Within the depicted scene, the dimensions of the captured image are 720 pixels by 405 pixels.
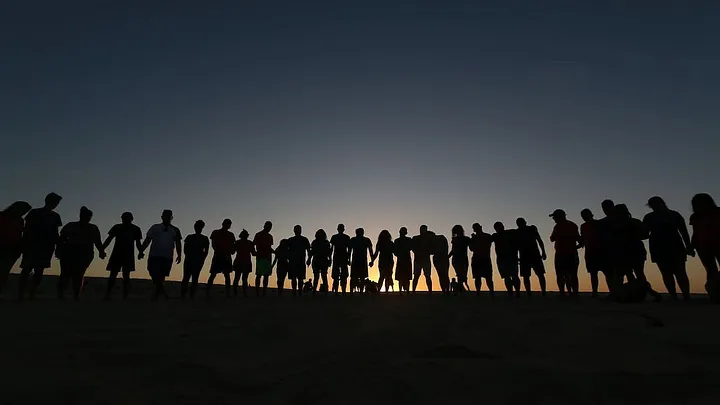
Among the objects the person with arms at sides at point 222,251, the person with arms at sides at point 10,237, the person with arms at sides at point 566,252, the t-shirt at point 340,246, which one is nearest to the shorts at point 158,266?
the person with arms at sides at point 222,251

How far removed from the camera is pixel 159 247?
9586 mm

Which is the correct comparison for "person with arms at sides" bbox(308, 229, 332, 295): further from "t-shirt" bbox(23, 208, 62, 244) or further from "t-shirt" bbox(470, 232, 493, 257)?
"t-shirt" bbox(23, 208, 62, 244)

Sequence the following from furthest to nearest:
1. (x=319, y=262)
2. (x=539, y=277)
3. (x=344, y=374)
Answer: (x=319, y=262), (x=539, y=277), (x=344, y=374)

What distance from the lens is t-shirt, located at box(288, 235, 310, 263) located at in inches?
465

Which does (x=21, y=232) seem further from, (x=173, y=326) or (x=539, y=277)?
(x=539, y=277)

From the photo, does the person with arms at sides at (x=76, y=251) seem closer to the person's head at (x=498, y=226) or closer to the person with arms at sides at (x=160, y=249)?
the person with arms at sides at (x=160, y=249)

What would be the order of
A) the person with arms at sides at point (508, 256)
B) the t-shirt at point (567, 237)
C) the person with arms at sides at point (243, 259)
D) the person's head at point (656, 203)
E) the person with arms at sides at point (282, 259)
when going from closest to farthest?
the person's head at point (656, 203) < the t-shirt at point (567, 237) < the person with arms at sides at point (508, 256) < the person with arms at sides at point (243, 259) < the person with arms at sides at point (282, 259)

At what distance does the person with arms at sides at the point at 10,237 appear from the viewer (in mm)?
8016

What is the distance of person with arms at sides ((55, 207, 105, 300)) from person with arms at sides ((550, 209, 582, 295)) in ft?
28.8

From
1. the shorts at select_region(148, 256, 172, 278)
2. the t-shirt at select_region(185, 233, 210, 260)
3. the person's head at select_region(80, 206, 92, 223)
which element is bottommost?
the shorts at select_region(148, 256, 172, 278)

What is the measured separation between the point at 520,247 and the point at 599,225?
5.97 feet

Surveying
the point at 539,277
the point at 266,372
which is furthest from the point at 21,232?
the point at 539,277

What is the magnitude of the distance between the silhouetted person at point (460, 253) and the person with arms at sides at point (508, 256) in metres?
1.00

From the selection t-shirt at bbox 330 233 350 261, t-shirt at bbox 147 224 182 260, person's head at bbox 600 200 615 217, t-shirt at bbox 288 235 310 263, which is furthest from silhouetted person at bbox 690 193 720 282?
t-shirt at bbox 147 224 182 260
